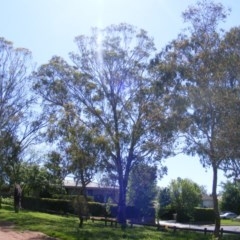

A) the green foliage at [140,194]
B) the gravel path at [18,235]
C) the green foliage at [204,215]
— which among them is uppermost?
the green foliage at [140,194]

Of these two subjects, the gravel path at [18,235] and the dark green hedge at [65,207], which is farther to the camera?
the dark green hedge at [65,207]

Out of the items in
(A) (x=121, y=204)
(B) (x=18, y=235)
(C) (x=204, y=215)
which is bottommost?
(B) (x=18, y=235)

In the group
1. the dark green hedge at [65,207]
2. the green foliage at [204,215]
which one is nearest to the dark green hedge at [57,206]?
the dark green hedge at [65,207]

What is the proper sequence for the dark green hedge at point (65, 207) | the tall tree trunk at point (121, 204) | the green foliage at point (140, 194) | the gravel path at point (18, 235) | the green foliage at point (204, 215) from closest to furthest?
the gravel path at point (18, 235)
the tall tree trunk at point (121, 204)
the green foliage at point (140, 194)
the dark green hedge at point (65, 207)
the green foliage at point (204, 215)

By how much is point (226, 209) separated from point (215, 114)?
72.4 meters

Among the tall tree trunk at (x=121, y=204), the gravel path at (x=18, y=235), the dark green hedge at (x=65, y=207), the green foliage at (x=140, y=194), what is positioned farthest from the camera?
the dark green hedge at (x=65, y=207)

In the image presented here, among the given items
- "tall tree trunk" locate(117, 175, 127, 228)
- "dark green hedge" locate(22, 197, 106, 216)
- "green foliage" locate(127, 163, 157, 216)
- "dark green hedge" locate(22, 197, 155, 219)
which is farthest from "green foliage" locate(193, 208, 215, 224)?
"tall tree trunk" locate(117, 175, 127, 228)

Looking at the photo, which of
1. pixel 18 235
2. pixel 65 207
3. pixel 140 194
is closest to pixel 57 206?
pixel 65 207

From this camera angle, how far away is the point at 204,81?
22.6 m

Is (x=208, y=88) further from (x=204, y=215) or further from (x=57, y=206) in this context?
(x=204, y=215)

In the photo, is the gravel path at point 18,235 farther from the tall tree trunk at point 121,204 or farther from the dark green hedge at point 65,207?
the dark green hedge at point 65,207

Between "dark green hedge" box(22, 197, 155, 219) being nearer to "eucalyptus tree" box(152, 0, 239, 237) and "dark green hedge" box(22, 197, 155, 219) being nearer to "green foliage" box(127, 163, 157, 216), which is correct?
"green foliage" box(127, 163, 157, 216)

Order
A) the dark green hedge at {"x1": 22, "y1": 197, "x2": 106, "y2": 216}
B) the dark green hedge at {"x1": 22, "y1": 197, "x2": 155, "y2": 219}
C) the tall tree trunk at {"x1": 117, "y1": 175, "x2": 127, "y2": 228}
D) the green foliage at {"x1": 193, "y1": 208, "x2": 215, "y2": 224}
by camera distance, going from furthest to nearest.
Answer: the green foliage at {"x1": 193, "y1": 208, "x2": 215, "y2": 224}, the dark green hedge at {"x1": 22, "y1": 197, "x2": 106, "y2": 216}, the dark green hedge at {"x1": 22, "y1": 197, "x2": 155, "y2": 219}, the tall tree trunk at {"x1": 117, "y1": 175, "x2": 127, "y2": 228}

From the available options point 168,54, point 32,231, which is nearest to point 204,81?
point 168,54
